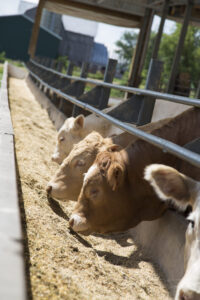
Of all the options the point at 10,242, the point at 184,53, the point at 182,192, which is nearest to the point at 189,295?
the point at 182,192

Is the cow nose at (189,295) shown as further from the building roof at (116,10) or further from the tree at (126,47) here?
the tree at (126,47)

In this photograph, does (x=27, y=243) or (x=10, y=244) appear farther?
(x=27, y=243)

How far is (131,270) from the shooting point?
2932mm

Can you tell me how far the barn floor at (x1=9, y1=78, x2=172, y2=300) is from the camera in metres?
1.98

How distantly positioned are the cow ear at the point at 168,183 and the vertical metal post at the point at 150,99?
5.19 feet

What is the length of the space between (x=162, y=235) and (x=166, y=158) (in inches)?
27.4

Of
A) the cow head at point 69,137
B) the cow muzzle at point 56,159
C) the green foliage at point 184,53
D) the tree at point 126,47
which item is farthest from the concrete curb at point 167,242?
the tree at point 126,47

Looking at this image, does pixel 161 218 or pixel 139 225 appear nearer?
pixel 161 218

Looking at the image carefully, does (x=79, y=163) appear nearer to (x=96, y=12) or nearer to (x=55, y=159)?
(x=55, y=159)

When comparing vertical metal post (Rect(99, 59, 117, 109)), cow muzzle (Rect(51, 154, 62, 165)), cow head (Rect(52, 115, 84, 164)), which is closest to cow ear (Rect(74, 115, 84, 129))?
cow head (Rect(52, 115, 84, 164))

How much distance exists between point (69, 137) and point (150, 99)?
1923 mm

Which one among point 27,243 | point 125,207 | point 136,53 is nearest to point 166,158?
point 125,207

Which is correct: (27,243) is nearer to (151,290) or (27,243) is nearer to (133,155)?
(151,290)

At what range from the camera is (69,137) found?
564cm
